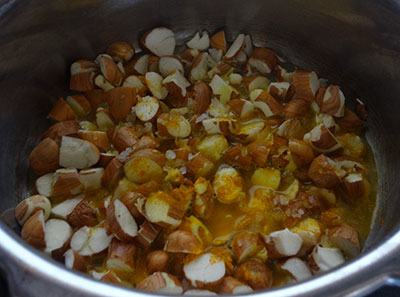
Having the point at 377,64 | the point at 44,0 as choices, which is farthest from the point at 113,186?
the point at 377,64

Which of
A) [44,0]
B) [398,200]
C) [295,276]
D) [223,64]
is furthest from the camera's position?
[223,64]

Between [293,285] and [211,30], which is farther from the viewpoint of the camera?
[211,30]

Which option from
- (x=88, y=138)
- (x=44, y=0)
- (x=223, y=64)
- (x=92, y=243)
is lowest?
(x=92, y=243)

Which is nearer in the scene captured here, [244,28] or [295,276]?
[295,276]

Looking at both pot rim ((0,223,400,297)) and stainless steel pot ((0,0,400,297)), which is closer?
pot rim ((0,223,400,297))

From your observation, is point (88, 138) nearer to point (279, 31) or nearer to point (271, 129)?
point (271, 129)
